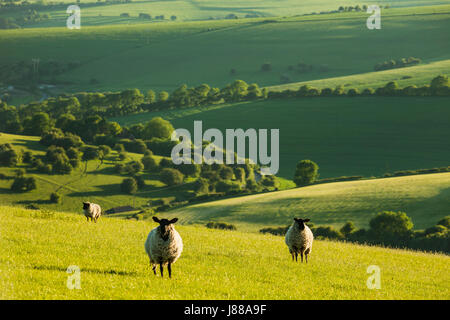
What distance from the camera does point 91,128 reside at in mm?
149875

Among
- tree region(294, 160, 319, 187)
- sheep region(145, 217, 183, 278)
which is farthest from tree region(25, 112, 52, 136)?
sheep region(145, 217, 183, 278)

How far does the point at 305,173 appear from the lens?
11056 centimetres

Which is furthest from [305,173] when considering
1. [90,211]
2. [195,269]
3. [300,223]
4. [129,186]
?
[195,269]

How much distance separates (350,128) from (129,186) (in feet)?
202

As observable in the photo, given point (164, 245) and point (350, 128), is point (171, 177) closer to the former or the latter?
point (350, 128)

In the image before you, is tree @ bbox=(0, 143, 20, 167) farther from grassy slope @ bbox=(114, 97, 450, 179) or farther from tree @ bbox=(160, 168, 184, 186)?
grassy slope @ bbox=(114, 97, 450, 179)

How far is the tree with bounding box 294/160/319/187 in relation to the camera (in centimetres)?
10981

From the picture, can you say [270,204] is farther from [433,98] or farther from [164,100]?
[164,100]

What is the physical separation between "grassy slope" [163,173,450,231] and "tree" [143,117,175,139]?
66.9m

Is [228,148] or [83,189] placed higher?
[228,148]

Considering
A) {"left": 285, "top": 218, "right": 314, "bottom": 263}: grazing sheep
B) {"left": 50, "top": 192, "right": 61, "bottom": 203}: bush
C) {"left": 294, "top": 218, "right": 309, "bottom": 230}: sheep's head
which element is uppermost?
{"left": 50, "top": 192, "right": 61, "bottom": 203}: bush

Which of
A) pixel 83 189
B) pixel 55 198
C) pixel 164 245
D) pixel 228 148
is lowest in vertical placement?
pixel 164 245

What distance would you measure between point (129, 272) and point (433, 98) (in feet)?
464
